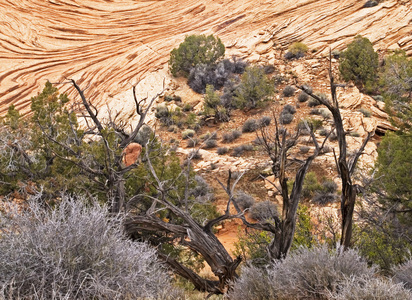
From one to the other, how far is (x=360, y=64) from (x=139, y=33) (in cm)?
1462

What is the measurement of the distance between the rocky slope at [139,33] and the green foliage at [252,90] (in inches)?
141

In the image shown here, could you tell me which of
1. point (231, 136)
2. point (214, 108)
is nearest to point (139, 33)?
point (214, 108)

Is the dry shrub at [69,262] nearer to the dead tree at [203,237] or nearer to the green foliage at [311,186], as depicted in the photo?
the dead tree at [203,237]

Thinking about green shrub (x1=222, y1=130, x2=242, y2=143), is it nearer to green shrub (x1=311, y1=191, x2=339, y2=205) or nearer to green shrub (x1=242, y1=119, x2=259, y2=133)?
green shrub (x1=242, y1=119, x2=259, y2=133)

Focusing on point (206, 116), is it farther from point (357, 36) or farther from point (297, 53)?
point (357, 36)

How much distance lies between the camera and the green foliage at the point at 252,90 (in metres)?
18.7

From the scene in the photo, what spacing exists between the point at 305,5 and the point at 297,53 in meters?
4.93

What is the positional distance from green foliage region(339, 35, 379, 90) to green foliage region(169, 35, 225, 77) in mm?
7100

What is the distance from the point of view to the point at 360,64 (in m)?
18.6

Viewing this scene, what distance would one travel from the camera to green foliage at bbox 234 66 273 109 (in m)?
18.7

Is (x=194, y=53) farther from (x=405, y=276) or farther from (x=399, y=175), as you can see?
(x=405, y=276)

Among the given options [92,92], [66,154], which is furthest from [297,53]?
[66,154]

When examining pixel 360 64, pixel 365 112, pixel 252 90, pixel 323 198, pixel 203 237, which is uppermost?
pixel 203 237

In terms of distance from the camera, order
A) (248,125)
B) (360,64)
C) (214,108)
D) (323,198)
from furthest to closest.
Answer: (214,108)
(360,64)
(248,125)
(323,198)
